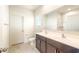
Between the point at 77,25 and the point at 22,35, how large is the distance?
1.23 metres

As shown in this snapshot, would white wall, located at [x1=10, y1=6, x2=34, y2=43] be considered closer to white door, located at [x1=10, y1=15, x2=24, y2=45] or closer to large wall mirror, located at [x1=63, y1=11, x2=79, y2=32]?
white door, located at [x1=10, y1=15, x2=24, y2=45]

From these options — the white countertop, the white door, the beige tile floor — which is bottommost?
the beige tile floor

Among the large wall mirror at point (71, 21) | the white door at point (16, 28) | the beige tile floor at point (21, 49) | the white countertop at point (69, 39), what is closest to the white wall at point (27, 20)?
the white door at point (16, 28)

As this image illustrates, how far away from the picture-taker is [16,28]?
201 centimetres

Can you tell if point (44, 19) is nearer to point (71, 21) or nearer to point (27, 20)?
point (27, 20)

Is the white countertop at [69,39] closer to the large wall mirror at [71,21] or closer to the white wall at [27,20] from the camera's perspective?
the large wall mirror at [71,21]

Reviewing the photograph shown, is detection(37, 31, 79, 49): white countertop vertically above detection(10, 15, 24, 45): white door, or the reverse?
detection(10, 15, 24, 45): white door

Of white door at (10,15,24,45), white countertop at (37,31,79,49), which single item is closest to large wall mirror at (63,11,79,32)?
white countertop at (37,31,79,49)

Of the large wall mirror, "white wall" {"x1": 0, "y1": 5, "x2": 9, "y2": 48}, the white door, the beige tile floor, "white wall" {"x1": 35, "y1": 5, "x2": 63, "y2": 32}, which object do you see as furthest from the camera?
"white wall" {"x1": 35, "y1": 5, "x2": 63, "y2": 32}

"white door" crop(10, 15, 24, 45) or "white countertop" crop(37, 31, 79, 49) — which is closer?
"white countertop" crop(37, 31, 79, 49)

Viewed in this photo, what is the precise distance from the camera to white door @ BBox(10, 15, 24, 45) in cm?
192
